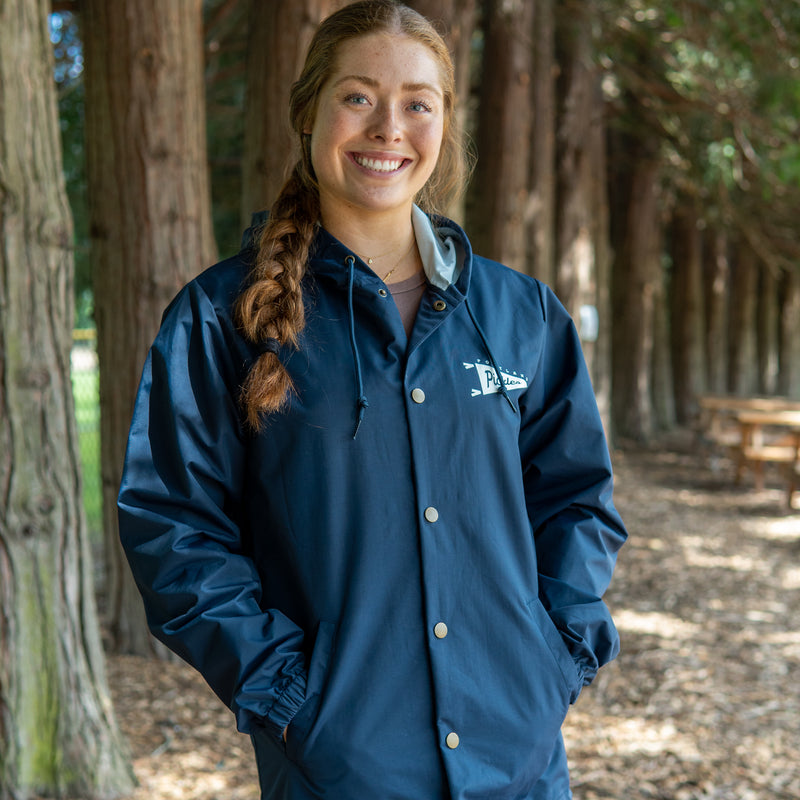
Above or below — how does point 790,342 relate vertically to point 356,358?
below

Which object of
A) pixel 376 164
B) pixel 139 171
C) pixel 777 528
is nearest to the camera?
pixel 376 164

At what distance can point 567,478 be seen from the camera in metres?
2.19

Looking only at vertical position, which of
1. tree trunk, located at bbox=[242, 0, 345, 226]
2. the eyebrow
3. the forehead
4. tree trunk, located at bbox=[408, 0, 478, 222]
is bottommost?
the eyebrow

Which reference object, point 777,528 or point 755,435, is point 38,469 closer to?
point 777,528

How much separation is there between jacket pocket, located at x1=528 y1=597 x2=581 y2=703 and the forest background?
1.63 metres

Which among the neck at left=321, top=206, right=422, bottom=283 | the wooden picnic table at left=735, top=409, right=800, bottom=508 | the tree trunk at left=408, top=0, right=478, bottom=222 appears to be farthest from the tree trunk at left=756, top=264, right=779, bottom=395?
the neck at left=321, top=206, right=422, bottom=283

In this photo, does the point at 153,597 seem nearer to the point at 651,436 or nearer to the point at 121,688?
the point at 121,688

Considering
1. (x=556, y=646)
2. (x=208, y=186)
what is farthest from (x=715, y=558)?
(x=556, y=646)

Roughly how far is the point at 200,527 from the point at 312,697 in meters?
0.40

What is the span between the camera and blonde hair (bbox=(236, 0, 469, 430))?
6.00 ft

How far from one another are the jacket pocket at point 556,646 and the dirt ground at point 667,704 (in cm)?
219

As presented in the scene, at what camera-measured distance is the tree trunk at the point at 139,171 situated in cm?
428

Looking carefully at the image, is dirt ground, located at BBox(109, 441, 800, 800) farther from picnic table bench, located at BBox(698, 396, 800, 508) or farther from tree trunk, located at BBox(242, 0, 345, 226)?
picnic table bench, located at BBox(698, 396, 800, 508)

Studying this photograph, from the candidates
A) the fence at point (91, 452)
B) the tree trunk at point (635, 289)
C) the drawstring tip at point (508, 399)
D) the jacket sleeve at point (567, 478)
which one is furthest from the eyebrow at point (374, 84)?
the tree trunk at point (635, 289)
